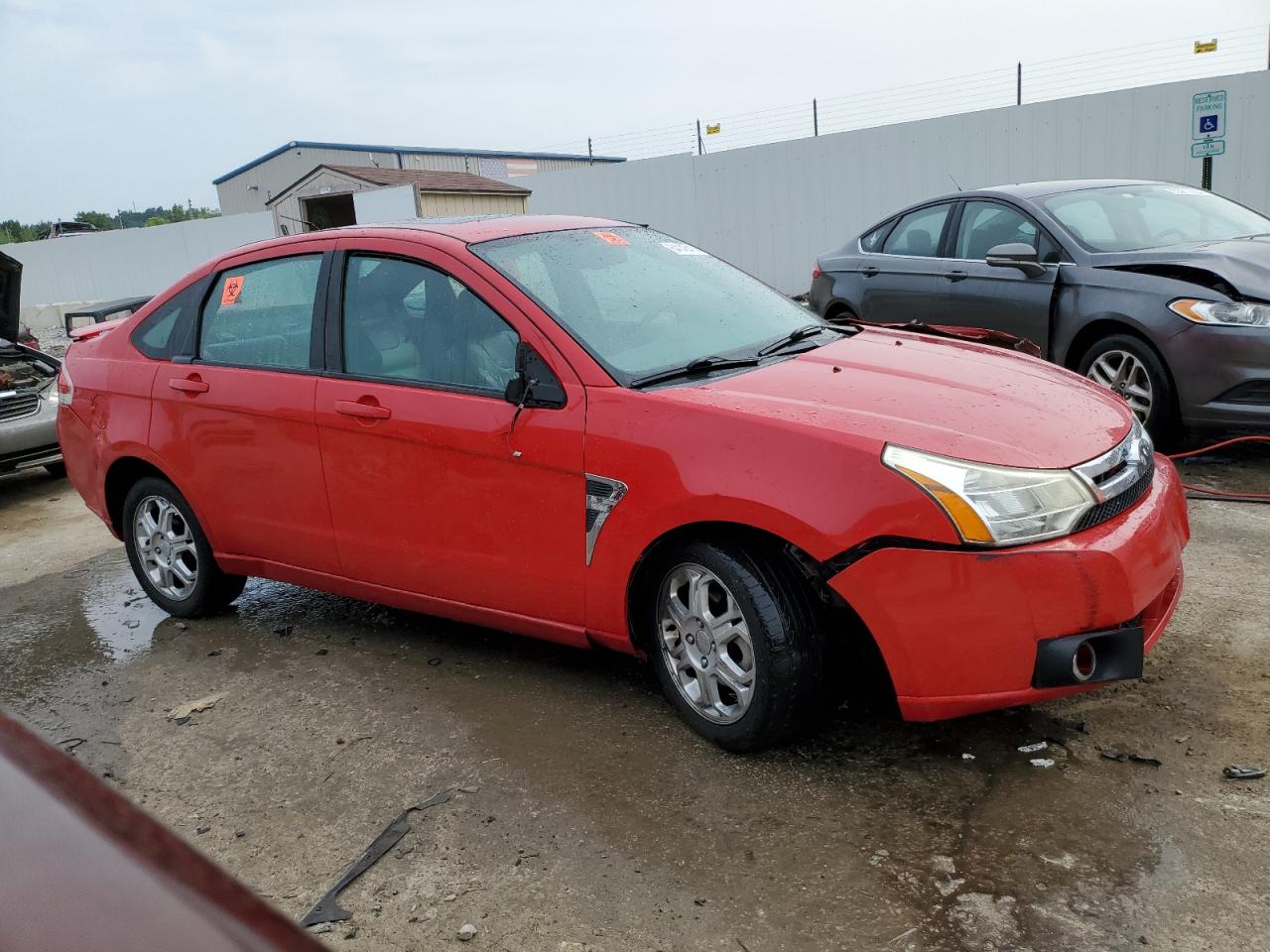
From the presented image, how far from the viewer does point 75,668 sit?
459 centimetres

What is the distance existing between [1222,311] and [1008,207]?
1737 millimetres

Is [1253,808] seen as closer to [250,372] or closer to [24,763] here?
[24,763]

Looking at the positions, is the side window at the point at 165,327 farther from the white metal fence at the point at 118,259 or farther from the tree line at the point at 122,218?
the tree line at the point at 122,218

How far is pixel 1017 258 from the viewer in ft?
21.6

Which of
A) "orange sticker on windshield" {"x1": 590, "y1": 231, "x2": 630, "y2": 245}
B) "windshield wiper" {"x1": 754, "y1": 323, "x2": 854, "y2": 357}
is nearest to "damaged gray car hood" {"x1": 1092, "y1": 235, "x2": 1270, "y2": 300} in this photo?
"windshield wiper" {"x1": 754, "y1": 323, "x2": 854, "y2": 357}

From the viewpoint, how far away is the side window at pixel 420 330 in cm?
368

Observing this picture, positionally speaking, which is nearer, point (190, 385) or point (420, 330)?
point (420, 330)

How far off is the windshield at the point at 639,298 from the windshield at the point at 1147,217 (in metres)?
3.21

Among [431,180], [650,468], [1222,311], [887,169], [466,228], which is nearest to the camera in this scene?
[650,468]

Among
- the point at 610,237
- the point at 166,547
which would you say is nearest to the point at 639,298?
the point at 610,237

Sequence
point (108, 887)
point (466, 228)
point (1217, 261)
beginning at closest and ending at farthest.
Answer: point (108, 887), point (466, 228), point (1217, 261)

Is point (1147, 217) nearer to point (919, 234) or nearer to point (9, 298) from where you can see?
point (919, 234)

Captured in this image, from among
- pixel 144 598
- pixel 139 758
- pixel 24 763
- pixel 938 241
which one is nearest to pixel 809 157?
pixel 938 241

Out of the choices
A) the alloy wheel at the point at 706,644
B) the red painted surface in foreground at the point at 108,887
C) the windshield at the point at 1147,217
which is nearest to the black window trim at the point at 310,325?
the alloy wheel at the point at 706,644
